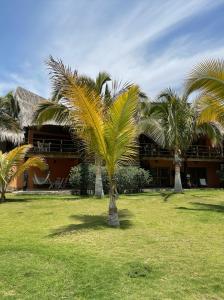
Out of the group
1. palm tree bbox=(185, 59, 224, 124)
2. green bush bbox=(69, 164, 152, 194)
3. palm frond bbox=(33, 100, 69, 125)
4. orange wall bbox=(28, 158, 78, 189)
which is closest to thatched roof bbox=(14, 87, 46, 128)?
orange wall bbox=(28, 158, 78, 189)

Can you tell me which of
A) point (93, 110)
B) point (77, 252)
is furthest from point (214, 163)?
point (77, 252)

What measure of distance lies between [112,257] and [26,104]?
2063 centimetres

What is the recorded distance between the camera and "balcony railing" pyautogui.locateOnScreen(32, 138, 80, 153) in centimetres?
2306

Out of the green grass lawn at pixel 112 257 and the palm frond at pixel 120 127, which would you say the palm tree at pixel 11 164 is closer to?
the green grass lawn at pixel 112 257

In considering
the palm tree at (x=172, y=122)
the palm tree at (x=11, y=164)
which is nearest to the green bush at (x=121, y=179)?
the palm tree at (x=172, y=122)

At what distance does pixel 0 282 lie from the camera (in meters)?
4.68

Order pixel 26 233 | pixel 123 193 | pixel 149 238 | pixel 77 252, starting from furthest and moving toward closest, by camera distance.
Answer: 1. pixel 123 193
2. pixel 26 233
3. pixel 149 238
4. pixel 77 252

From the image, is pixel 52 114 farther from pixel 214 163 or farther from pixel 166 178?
pixel 214 163

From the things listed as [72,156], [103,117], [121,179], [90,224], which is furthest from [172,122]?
[90,224]

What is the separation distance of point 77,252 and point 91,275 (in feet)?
3.94

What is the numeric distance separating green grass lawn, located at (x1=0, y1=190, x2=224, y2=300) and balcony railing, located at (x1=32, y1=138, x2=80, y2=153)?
1317 cm

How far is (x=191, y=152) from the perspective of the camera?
88.3 ft

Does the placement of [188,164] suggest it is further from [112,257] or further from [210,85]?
[112,257]

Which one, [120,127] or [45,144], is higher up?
[45,144]
